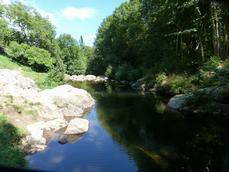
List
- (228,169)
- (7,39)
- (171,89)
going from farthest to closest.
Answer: (7,39), (171,89), (228,169)

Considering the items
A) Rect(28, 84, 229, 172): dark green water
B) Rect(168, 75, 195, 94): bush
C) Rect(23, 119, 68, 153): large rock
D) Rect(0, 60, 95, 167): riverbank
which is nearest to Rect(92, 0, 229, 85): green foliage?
Rect(168, 75, 195, 94): bush

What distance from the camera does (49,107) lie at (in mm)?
21344

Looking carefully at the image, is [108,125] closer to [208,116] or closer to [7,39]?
[208,116]

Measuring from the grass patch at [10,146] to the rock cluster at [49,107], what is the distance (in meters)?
0.54

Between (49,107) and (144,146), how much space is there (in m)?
8.69

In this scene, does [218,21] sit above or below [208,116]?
above

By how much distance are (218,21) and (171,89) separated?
30.2 ft

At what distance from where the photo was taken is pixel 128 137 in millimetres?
17062

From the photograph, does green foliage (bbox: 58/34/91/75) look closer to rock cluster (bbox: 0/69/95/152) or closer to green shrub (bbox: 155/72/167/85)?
green shrub (bbox: 155/72/167/85)

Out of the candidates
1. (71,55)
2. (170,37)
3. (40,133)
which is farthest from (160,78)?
(71,55)

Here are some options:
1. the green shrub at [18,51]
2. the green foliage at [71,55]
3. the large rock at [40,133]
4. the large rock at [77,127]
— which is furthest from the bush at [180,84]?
the green foliage at [71,55]

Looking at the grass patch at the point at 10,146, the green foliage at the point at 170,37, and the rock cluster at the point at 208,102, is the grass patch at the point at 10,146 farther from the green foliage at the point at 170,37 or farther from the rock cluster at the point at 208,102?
the green foliage at the point at 170,37

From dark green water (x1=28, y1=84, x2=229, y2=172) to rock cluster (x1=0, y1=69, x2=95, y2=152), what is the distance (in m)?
0.81

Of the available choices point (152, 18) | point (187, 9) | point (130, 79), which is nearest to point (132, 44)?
point (130, 79)
